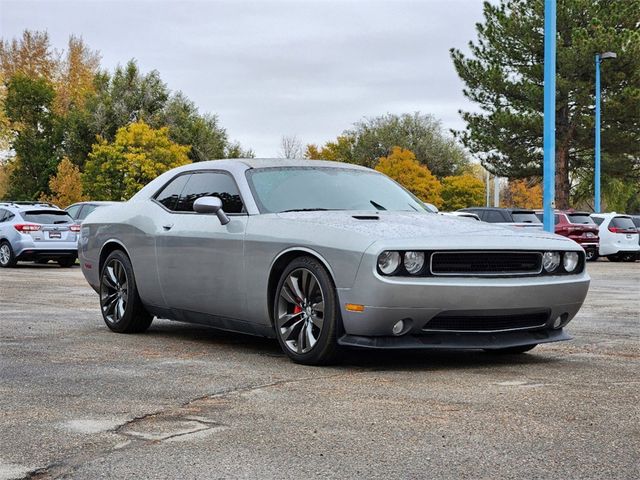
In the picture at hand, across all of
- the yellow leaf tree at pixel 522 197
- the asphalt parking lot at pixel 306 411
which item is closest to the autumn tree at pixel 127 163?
the yellow leaf tree at pixel 522 197

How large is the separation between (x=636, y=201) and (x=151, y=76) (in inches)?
1496

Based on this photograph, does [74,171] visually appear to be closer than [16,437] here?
No

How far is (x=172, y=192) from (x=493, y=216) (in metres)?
23.4

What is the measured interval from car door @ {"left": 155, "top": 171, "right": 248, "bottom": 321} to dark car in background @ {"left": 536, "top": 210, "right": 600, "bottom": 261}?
938 inches

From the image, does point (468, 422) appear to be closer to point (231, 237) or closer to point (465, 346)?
point (465, 346)

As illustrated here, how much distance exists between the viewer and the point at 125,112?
2537 inches

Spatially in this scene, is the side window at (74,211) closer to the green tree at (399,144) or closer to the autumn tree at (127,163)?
the autumn tree at (127,163)

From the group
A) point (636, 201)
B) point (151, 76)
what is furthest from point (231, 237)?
point (636, 201)

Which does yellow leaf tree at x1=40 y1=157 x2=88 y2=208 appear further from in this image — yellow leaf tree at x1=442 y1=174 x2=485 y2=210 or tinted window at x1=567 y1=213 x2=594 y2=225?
tinted window at x1=567 y1=213 x2=594 y2=225

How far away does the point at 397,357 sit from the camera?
740 cm

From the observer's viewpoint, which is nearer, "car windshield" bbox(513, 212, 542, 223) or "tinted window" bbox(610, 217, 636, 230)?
"car windshield" bbox(513, 212, 542, 223)

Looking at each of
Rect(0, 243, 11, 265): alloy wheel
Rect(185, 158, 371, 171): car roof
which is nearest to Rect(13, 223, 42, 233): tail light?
Rect(0, 243, 11, 265): alloy wheel

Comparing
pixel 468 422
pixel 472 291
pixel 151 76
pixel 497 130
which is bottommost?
pixel 468 422

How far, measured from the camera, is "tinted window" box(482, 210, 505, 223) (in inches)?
1205
